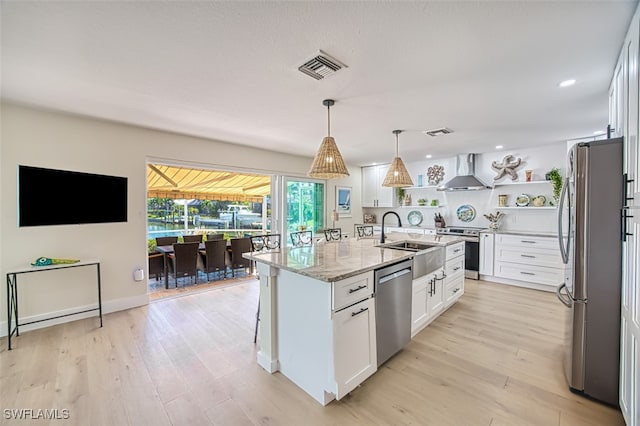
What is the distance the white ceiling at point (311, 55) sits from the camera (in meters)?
1.55

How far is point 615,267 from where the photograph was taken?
1840mm

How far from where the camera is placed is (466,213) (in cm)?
596

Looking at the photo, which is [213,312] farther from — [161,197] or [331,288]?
[161,197]

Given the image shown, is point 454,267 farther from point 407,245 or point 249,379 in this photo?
point 249,379

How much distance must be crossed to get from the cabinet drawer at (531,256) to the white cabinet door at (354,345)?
13.0ft

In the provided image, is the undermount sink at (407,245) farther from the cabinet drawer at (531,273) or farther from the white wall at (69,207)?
the white wall at (69,207)

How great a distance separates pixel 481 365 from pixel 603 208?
1566 mm

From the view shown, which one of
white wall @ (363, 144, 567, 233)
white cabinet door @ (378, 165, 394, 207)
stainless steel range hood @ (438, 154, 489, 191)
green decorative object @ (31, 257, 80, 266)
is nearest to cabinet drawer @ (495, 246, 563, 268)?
white wall @ (363, 144, 567, 233)

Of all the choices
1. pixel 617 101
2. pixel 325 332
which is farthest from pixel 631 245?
pixel 325 332

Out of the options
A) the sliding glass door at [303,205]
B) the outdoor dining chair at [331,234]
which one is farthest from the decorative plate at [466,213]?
the sliding glass door at [303,205]

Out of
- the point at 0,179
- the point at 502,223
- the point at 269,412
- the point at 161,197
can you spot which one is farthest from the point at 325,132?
the point at 161,197

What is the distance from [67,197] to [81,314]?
1.46 meters

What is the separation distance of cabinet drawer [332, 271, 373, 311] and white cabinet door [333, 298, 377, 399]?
48 millimetres

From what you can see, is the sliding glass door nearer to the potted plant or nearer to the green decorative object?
the green decorative object
